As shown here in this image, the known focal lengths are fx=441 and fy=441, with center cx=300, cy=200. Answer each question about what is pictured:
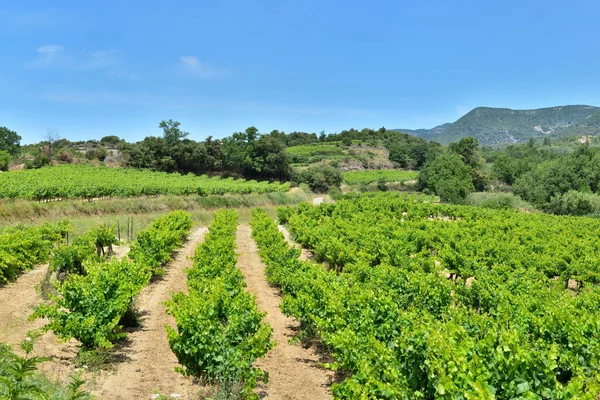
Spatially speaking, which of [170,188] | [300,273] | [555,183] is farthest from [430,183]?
[300,273]

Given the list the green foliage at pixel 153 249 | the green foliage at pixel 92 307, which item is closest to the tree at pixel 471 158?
the green foliage at pixel 153 249

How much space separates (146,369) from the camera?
900cm

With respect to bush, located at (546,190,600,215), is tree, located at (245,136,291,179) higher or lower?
higher

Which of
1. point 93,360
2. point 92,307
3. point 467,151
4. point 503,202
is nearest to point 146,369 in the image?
point 93,360

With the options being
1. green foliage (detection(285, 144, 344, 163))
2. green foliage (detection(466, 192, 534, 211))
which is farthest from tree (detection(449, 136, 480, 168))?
green foliage (detection(285, 144, 344, 163))

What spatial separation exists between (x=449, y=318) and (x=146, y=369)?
21.9 feet

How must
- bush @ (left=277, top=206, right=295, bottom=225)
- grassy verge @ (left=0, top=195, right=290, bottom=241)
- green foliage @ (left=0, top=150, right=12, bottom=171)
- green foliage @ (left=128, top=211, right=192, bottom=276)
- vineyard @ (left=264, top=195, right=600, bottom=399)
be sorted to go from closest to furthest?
1. vineyard @ (left=264, top=195, right=600, bottom=399)
2. green foliage @ (left=128, top=211, right=192, bottom=276)
3. grassy verge @ (left=0, top=195, right=290, bottom=241)
4. bush @ (left=277, top=206, right=295, bottom=225)
5. green foliage @ (left=0, top=150, right=12, bottom=171)

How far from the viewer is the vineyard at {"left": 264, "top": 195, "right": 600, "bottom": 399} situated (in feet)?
19.0

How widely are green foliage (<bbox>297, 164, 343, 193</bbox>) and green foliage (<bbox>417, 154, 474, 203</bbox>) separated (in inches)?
577

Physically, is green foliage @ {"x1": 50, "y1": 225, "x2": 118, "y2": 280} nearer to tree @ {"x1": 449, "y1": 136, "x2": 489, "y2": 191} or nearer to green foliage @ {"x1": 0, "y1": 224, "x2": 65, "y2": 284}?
green foliage @ {"x1": 0, "y1": 224, "x2": 65, "y2": 284}

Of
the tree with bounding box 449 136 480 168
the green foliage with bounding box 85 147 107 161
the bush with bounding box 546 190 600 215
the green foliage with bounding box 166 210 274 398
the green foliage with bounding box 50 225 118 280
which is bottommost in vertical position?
the bush with bounding box 546 190 600 215

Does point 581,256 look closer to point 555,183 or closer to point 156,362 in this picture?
point 156,362

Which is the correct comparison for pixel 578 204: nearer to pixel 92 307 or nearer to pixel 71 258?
pixel 71 258

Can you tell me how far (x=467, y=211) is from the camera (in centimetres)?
4369
